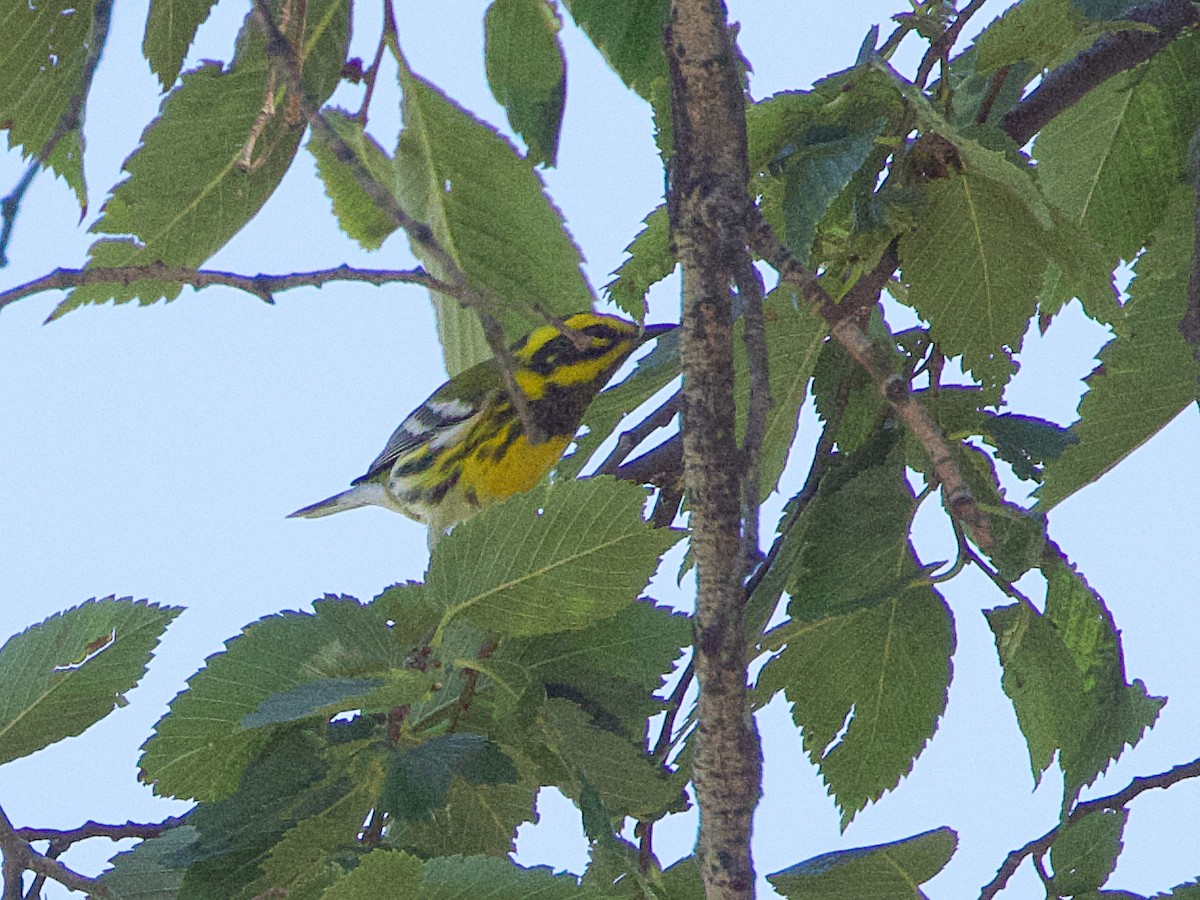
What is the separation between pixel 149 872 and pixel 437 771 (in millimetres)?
208

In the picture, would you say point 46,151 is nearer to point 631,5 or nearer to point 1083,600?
point 631,5

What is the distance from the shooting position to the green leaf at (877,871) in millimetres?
609

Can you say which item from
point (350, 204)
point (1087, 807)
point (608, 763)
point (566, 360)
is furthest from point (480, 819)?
point (566, 360)

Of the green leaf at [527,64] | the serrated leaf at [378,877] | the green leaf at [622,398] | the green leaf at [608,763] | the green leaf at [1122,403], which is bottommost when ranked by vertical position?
the serrated leaf at [378,877]

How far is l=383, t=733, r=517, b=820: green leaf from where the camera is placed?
582mm

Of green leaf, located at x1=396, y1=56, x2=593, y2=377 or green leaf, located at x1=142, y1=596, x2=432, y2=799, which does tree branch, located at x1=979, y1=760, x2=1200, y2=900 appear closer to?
green leaf, located at x1=142, y1=596, x2=432, y2=799

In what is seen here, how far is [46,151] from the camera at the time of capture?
0.58 meters

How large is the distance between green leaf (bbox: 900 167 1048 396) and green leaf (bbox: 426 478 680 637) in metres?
0.23

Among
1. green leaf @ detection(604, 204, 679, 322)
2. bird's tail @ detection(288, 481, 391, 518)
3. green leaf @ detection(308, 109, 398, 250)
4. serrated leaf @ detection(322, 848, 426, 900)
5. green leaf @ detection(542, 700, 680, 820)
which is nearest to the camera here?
serrated leaf @ detection(322, 848, 426, 900)

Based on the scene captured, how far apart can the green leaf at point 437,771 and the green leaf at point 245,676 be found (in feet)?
0.17

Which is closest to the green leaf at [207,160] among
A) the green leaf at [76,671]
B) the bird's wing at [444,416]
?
the green leaf at [76,671]

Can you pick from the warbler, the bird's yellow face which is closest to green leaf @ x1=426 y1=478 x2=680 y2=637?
the warbler

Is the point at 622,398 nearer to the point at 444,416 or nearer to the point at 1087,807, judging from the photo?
the point at 1087,807

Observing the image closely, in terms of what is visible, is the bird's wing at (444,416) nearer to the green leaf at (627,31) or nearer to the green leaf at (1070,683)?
the green leaf at (627,31)
